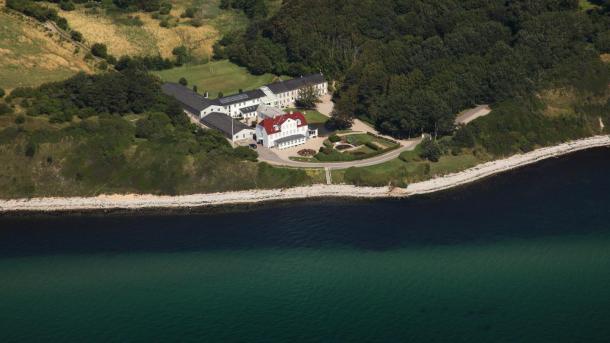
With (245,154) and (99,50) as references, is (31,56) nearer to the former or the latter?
(99,50)

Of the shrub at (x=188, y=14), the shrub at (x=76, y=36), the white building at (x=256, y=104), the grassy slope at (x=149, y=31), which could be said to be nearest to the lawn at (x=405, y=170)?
the white building at (x=256, y=104)

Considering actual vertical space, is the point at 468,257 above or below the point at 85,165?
below

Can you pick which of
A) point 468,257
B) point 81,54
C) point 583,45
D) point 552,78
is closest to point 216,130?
point 81,54

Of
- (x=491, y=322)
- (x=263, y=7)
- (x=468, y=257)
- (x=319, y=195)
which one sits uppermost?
(x=263, y=7)

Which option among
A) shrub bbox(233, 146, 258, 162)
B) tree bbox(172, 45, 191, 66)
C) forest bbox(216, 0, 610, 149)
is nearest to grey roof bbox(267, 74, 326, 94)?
forest bbox(216, 0, 610, 149)

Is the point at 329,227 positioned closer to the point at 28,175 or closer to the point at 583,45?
the point at 28,175

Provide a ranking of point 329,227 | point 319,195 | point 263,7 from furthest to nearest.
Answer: point 263,7 → point 319,195 → point 329,227

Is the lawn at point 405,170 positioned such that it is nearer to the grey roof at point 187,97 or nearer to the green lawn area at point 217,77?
the grey roof at point 187,97
